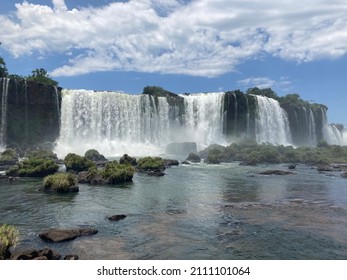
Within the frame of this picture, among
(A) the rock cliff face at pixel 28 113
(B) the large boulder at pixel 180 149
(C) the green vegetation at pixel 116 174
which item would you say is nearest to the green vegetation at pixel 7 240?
(C) the green vegetation at pixel 116 174

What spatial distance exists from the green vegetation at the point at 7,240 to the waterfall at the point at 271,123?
84892mm

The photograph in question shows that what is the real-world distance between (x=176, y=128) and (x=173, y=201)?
2398 inches

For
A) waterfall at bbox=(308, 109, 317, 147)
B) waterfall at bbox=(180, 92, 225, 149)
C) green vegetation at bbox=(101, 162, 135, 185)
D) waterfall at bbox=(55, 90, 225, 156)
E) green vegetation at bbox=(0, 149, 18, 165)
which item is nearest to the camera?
green vegetation at bbox=(101, 162, 135, 185)

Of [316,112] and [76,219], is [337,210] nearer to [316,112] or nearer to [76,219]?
[76,219]

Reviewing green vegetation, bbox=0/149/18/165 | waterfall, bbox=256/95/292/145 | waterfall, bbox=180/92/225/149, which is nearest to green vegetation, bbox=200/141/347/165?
waterfall, bbox=180/92/225/149

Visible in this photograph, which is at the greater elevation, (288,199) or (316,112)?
(316,112)

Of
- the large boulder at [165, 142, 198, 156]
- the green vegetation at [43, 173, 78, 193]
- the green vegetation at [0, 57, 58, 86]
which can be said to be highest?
the green vegetation at [0, 57, 58, 86]

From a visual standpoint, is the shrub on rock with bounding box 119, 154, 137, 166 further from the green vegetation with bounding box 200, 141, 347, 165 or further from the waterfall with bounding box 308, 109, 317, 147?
the waterfall with bounding box 308, 109, 317, 147

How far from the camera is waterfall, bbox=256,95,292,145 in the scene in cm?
9875

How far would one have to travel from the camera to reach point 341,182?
4269 centimetres

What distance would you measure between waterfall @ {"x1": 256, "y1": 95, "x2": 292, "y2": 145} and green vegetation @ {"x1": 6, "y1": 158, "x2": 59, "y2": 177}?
63639 mm

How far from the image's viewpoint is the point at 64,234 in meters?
19.5

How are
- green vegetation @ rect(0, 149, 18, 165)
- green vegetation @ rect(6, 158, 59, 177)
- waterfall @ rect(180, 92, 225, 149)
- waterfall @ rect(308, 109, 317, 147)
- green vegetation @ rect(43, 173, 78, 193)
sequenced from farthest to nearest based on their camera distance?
waterfall @ rect(308, 109, 317, 147) → waterfall @ rect(180, 92, 225, 149) → green vegetation @ rect(0, 149, 18, 165) → green vegetation @ rect(6, 158, 59, 177) → green vegetation @ rect(43, 173, 78, 193)

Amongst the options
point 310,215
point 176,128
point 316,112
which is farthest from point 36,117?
point 316,112
